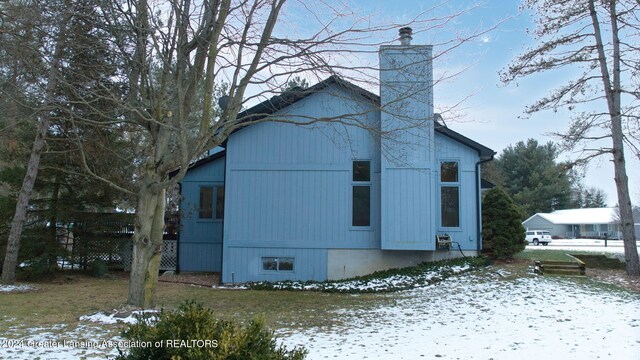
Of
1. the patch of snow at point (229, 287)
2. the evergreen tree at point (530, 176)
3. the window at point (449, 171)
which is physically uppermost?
the evergreen tree at point (530, 176)

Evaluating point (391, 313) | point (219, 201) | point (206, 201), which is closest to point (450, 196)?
point (391, 313)

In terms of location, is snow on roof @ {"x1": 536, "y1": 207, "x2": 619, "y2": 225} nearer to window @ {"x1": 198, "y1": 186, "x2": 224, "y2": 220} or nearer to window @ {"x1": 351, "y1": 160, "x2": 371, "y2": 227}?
window @ {"x1": 351, "y1": 160, "x2": 371, "y2": 227}

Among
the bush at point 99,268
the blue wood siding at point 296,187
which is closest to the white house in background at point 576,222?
the blue wood siding at point 296,187

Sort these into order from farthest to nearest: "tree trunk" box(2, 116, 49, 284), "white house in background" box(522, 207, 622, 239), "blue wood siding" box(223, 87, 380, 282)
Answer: "white house in background" box(522, 207, 622, 239) → "blue wood siding" box(223, 87, 380, 282) → "tree trunk" box(2, 116, 49, 284)

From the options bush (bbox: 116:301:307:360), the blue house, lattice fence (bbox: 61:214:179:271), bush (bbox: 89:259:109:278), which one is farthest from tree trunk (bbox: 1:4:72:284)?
bush (bbox: 116:301:307:360)

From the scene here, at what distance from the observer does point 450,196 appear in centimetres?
1322

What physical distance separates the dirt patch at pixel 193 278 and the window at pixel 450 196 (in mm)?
6735

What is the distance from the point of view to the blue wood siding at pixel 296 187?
1302 centimetres

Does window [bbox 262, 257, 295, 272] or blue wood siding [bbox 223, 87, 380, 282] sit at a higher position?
blue wood siding [bbox 223, 87, 380, 282]

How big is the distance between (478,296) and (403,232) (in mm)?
3021

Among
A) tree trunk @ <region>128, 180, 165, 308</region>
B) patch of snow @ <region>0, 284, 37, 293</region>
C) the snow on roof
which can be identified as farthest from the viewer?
the snow on roof

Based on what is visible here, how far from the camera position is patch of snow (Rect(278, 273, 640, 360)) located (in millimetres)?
5859

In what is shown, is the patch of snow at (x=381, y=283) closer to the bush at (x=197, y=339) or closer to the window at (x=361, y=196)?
the window at (x=361, y=196)

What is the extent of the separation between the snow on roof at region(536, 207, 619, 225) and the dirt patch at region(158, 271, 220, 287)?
44.4m
